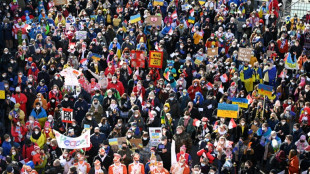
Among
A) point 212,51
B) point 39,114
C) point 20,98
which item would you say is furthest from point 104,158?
point 212,51

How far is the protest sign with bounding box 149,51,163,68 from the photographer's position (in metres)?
24.7

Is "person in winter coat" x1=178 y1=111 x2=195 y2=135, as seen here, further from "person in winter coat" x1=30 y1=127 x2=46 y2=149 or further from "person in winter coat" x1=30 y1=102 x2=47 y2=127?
"person in winter coat" x1=30 y1=102 x2=47 y2=127

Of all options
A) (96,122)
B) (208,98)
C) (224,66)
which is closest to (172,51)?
(224,66)

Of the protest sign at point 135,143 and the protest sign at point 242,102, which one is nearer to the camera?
the protest sign at point 135,143

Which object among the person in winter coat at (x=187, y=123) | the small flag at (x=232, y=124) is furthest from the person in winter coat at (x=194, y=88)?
the small flag at (x=232, y=124)

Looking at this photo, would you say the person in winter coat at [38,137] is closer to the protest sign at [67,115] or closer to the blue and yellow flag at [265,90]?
the protest sign at [67,115]

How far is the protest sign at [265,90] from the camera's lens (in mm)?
22795

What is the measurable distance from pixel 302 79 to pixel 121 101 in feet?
20.5

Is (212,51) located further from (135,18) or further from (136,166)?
(136,166)

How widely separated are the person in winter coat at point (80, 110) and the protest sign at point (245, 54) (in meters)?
6.20

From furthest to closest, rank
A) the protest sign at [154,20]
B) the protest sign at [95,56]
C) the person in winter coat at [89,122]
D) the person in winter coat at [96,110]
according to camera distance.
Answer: the protest sign at [154,20]
the protest sign at [95,56]
the person in winter coat at [96,110]
the person in winter coat at [89,122]

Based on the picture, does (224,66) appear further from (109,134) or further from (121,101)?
(109,134)

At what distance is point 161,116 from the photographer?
2172 centimetres

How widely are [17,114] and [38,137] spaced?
67.7 inches
